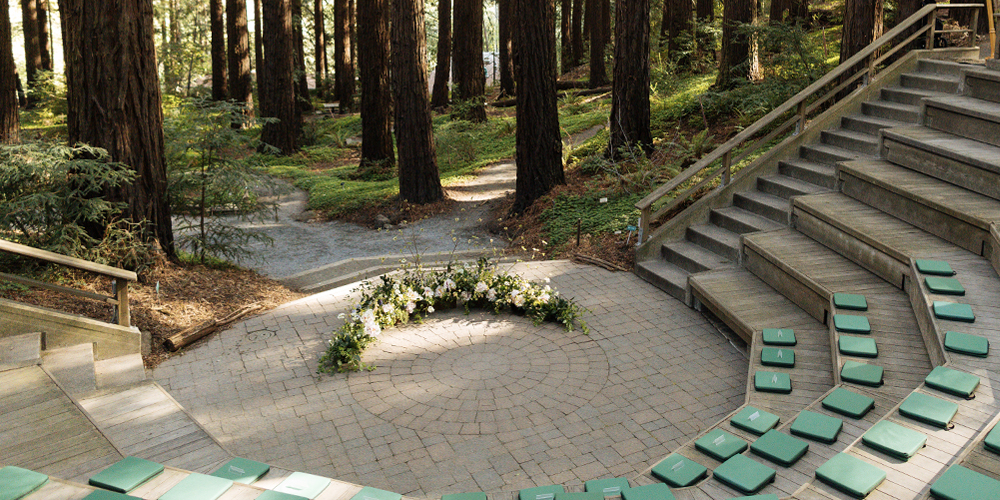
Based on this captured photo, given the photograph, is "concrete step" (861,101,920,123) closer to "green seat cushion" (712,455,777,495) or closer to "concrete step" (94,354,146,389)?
"green seat cushion" (712,455,777,495)

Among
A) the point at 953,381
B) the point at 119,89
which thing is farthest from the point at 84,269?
the point at 953,381

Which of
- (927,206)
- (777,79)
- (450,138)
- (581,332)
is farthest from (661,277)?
(450,138)

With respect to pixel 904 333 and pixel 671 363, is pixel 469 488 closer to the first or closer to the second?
pixel 671 363

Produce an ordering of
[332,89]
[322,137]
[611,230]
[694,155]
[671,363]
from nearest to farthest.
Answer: [671,363] → [611,230] → [694,155] → [322,137] → [332,89]

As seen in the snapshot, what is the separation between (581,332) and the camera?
24.9 feet

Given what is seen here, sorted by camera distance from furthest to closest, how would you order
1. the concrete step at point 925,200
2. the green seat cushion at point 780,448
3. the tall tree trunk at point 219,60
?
1. the tall tree trunk at point 219,60
2. the concrete step at point 925,200
3. the green seat cushion at point 780,448

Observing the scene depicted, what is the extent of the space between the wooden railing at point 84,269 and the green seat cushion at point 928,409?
649cm

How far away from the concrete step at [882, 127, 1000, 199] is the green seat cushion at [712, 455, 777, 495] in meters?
4.64

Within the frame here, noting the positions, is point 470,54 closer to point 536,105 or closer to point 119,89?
point 536,105

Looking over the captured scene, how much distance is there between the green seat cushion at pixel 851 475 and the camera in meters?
4.04

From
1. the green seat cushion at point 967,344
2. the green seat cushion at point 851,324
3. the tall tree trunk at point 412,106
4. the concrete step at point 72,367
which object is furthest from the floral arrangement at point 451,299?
the tall tree trunk at point 412,106

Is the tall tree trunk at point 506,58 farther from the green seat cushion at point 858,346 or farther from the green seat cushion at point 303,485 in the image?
the green seat cushion at point 303,485

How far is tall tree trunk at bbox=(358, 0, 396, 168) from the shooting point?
1664cm

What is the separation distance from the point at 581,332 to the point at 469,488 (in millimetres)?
2937
